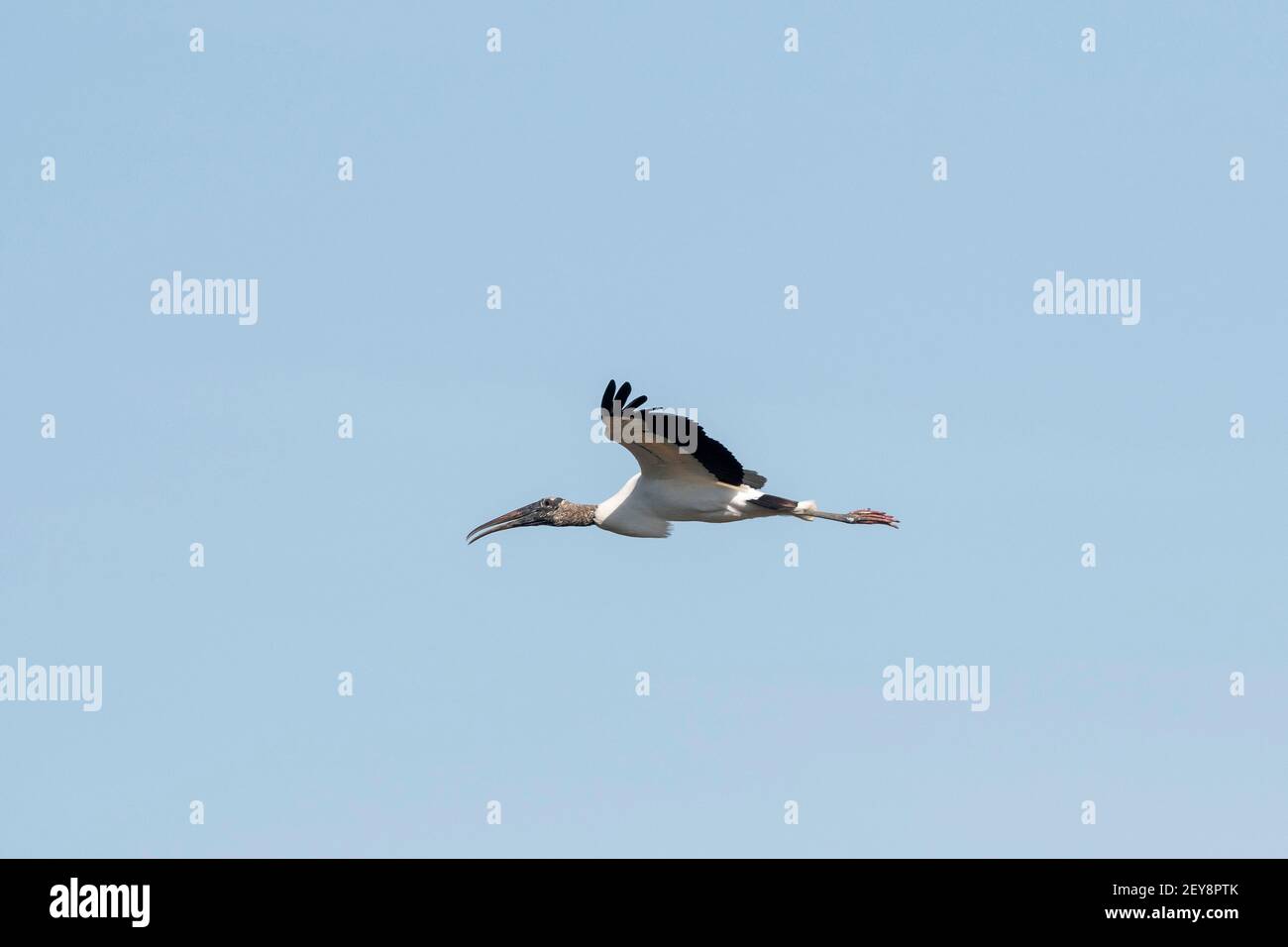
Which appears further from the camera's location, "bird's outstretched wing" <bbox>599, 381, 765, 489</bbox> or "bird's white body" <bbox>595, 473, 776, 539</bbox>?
"bird's white body" <bbox>595, 473, 776, 539</bbox>

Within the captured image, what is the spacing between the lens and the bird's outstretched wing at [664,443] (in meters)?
28.7

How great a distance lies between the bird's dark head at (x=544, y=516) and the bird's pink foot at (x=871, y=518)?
12.1ft

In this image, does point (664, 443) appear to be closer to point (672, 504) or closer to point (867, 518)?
point (672, 504)

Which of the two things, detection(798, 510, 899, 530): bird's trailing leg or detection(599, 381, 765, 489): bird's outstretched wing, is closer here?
detection(599, 381, 765, 489): bird's outstretched wing

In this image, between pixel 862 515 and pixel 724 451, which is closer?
pixel 724 451

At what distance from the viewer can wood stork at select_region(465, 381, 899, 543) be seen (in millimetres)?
29203

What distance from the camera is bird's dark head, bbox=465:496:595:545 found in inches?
1315

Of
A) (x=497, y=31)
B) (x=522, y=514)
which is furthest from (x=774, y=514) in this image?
(x=497, y=31)

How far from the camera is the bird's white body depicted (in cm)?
3130

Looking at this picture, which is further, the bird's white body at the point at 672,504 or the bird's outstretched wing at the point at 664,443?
the bird's white body at the point at 672,504

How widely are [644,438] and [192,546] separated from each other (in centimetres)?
1011

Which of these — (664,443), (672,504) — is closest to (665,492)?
(672,504)

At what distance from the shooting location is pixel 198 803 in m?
32.7
